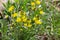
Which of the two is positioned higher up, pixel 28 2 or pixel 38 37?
pixel 28 2

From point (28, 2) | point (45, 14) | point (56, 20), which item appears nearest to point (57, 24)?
point (56, 20)

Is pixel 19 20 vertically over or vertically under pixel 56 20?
over

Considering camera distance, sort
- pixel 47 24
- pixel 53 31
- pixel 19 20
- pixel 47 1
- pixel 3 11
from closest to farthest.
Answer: pixel 19 20 → pixel 53 31 → pixel 47 24 → pixel 3 11 → pixel 47 1

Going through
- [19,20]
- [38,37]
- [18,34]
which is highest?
[19,20]

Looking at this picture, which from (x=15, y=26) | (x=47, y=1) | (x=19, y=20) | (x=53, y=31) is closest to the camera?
(x=19, y=20)

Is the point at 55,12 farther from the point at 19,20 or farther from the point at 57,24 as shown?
the point at 19,20

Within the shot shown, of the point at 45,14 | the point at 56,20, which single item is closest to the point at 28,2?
the point at 45,14

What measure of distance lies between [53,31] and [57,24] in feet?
0.59

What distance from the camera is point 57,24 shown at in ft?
8.56

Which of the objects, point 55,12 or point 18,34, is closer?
point 18,34

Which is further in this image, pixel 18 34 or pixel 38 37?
pixel 38 37

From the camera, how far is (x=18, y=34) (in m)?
2.23

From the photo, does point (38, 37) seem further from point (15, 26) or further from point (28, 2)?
point (28, 2)

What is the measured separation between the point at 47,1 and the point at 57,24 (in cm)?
58
